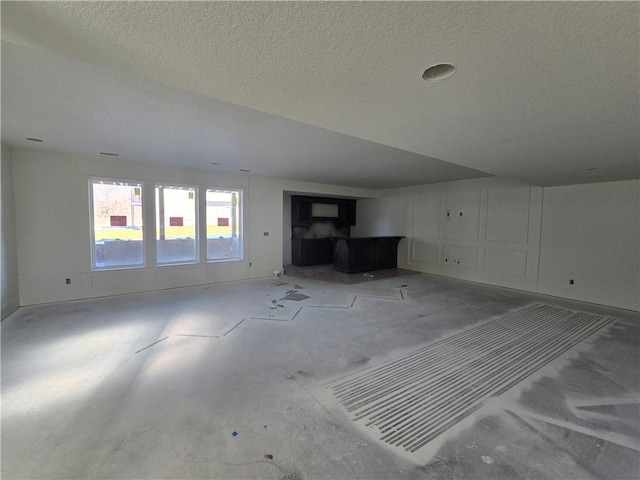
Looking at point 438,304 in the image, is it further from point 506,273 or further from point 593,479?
point 593,479

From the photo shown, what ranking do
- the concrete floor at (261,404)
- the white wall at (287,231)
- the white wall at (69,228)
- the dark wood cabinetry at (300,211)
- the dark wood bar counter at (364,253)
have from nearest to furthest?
the concrete floor at (261,404) < the white wall at (69,228) < the dark wood bar counter at (364,253) < the dark wood cabinetry at (300,211) < the white wall at (287,231)

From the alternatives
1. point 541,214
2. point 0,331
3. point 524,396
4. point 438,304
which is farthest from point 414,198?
point 0,331

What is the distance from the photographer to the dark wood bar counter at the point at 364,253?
288 inches


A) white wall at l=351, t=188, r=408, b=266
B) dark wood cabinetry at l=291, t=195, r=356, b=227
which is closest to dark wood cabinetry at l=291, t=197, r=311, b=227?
dark wood cabinetry at l=291, t=195, r=356, b=227

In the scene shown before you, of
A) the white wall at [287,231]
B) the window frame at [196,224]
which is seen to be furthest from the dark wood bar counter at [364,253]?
the window frame at [196,224]

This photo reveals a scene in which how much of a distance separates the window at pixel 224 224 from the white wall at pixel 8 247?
2911mm

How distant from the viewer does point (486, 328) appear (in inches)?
142

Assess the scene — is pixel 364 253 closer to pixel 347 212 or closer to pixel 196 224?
pixel 347 212

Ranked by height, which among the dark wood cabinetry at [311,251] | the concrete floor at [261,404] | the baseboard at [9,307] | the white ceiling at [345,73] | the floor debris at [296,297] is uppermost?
the white ceiling at [345,73]

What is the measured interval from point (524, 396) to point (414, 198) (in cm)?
637

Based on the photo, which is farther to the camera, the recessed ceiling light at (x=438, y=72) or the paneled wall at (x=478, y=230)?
the paneled wall at (x=478, y=230)

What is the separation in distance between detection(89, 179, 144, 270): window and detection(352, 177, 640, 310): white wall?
22.7 ft

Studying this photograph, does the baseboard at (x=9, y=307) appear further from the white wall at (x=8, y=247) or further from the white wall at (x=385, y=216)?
the white wall at (x=385, y=216)

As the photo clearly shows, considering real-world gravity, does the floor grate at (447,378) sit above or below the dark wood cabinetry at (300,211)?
below
